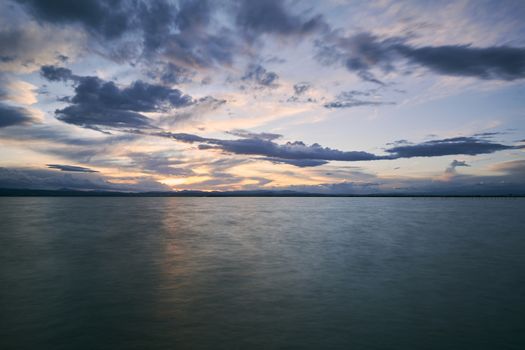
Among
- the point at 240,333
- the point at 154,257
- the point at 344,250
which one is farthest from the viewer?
the point at 344,250

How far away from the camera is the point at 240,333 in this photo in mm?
11516

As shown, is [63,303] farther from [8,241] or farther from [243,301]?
[8,241]

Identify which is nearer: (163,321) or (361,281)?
(163,321)

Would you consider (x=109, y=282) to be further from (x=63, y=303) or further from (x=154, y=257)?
(x=154, y=257)

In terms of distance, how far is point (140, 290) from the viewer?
55.7 ft

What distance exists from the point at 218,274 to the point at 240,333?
973 centimetres

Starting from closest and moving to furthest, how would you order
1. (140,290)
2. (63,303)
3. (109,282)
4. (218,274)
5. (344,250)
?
(63,303), (140,290), (109,282), (218,274), (344,250)

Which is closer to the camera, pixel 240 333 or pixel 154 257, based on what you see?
pixel 240 333

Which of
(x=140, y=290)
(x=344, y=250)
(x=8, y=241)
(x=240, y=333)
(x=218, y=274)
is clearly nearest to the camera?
(x=240, y=333)

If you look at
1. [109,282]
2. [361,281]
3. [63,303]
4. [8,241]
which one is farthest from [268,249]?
[8,241]

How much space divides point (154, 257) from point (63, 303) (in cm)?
1227

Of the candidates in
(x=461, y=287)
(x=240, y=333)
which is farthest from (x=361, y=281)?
(x=240, y=333)

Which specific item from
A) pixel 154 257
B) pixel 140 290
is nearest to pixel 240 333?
pixel 140 290

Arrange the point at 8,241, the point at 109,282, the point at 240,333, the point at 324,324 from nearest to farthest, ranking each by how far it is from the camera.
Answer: the point at 240,333 < the point at 324,324 < the point at 109,282 < the point at 8,241
